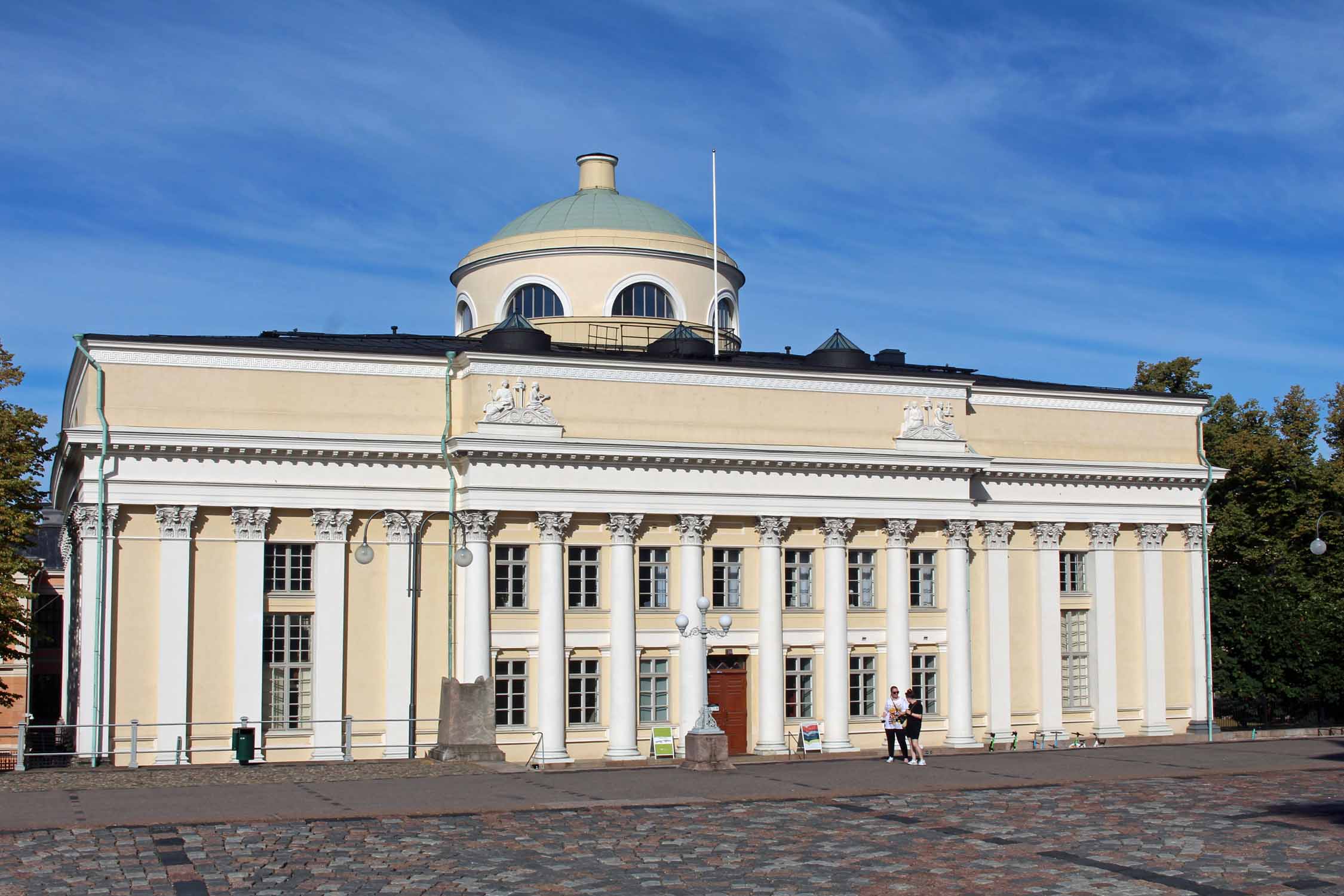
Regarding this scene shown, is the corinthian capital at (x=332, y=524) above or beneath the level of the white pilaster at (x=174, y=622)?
above

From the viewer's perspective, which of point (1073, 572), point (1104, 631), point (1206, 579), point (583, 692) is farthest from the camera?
point (1206, 579)

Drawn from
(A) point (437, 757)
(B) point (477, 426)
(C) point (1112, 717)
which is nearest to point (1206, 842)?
(A) point (437, 757)

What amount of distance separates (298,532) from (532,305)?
13.7 metres

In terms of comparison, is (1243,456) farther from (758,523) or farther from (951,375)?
(758,523)

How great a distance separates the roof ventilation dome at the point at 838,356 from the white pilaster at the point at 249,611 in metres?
15.7

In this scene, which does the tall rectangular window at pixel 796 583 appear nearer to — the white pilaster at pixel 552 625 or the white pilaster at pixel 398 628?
the white pilaster at pixel 552 625

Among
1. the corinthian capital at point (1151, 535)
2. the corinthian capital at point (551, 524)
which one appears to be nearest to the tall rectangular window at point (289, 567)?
the corinthian capital at point (551, 524)

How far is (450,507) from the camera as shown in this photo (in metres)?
39.3

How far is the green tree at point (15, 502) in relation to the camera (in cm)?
3869

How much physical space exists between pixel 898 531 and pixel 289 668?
52.0 feet

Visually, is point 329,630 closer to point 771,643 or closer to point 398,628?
point 398,628

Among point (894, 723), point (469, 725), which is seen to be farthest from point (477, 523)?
point (894, 723)

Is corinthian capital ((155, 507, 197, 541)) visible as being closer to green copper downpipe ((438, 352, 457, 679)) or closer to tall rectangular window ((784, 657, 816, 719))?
green copper downpipe ((438, 352, 457, 679))

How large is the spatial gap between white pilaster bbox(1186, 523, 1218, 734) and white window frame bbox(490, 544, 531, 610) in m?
20.1
